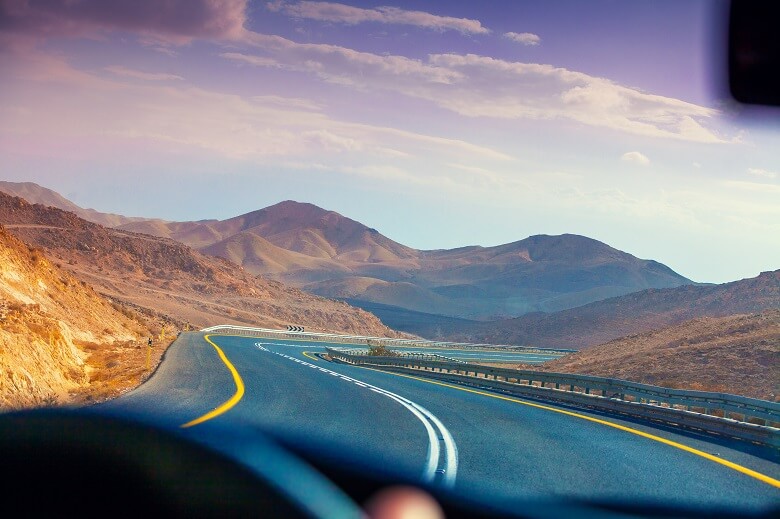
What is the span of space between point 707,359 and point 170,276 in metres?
105

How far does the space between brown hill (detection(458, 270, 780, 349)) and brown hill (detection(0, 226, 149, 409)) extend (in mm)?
A: 62064

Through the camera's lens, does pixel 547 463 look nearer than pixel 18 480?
No

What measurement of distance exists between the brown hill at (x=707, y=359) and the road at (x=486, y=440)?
1491cm

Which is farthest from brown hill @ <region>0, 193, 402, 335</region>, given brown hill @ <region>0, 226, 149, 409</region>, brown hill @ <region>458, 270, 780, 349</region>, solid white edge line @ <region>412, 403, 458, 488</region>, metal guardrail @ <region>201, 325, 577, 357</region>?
solid white edge line @ <region>412, 403, 458, 488</region>

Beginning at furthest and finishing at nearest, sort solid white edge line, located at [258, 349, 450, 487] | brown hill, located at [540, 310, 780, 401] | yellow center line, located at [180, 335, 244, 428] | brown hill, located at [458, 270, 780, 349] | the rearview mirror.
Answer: brown hill, located at [458, 270, 780, 349] < brown hill, located at [540, 310, 780, 401] < yellow center line, located at [180, 335, 244, 428] < the rearview mirror < solid white edge line, located at [258, 349, 450, 487]

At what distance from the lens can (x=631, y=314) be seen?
398ft

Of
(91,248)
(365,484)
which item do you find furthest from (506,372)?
(91,248)

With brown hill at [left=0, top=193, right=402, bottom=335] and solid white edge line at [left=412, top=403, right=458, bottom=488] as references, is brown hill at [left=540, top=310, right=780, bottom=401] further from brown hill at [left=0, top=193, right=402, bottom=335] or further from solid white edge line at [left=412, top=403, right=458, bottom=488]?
brown hill at [left=0, top=193, right=402, bottom=335]

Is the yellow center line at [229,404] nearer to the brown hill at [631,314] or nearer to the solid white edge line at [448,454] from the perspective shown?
the solid white edge line at [448,454]

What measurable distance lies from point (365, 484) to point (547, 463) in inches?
310

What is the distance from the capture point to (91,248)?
421 ft

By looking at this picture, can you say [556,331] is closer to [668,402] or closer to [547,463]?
[668,402]

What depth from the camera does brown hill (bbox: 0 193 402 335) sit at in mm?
113000

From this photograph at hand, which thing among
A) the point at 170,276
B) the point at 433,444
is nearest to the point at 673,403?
the point at 433,444
